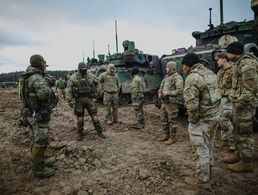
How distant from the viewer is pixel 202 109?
3.78 m

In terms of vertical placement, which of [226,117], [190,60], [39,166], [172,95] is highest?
[190,60]

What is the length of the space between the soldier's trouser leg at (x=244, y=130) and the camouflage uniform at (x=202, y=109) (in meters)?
0.77

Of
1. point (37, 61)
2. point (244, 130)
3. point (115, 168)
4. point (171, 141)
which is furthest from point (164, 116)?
point (37, 61)

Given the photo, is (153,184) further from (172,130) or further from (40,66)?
(40,66)

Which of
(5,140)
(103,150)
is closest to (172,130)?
(103,150)

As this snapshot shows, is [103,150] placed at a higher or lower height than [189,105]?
lower

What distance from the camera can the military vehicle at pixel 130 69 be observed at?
9.24 meters

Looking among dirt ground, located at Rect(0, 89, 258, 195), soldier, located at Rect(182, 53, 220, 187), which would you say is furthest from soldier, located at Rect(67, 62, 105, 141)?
soldier, located at Rect(182, 53, 220, 187)

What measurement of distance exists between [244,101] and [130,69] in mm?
9713

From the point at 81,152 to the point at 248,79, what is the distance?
3.52m

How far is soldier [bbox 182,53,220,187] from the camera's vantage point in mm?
3734

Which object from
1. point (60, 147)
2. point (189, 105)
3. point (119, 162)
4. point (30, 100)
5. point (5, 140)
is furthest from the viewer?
point (5, 140)

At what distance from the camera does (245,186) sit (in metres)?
4.04

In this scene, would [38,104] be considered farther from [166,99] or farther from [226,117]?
[226,117]
